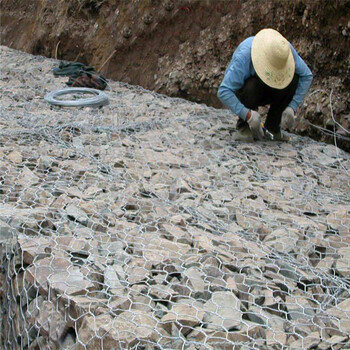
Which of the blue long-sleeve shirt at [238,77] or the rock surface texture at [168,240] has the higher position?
the blue long-sleeve shirt at [238,77]

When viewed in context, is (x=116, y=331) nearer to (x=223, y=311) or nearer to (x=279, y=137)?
(x=223, y=311)

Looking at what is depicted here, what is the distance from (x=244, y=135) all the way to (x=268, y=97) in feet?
1.03

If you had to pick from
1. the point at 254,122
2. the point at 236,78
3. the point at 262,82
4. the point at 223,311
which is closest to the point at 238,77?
the point at 236,78

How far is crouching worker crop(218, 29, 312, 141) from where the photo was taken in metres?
3.20

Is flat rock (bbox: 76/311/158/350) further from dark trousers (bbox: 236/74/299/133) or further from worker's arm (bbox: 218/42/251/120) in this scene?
dark trousers (bbox: 236/74/299/133)

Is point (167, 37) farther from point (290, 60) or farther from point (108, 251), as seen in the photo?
point (108, 251)

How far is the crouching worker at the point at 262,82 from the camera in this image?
10.5 ft

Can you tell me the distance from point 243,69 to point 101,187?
1325mm

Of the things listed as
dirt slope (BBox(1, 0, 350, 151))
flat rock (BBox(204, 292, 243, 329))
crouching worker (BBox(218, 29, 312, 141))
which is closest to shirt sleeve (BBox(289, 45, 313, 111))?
crouching worker (BBox(218, 29, 312, 141))

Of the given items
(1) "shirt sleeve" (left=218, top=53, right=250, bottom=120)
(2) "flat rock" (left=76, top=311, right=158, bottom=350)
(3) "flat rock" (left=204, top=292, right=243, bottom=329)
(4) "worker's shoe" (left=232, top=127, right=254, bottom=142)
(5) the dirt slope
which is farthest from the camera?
(5) the dirt slope

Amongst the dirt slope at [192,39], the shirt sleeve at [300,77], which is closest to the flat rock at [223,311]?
the shirt sleeve at [300,77]

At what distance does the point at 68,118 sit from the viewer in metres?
3.91

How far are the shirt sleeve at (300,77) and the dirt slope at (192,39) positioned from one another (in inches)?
19.6

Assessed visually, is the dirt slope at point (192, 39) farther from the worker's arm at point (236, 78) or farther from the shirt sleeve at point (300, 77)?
the worker's arm at point (236, 78)
